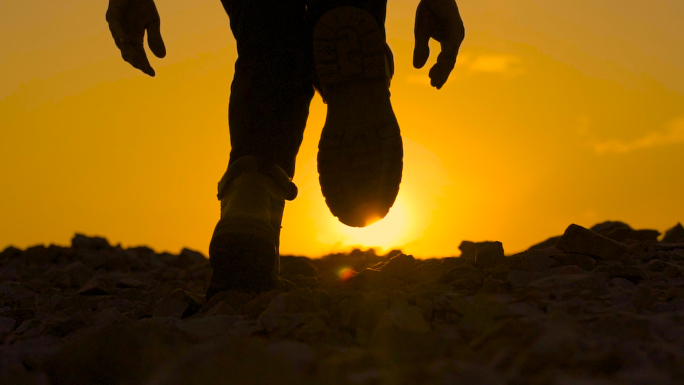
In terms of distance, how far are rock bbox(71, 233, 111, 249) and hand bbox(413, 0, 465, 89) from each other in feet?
11.5

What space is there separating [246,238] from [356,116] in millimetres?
621

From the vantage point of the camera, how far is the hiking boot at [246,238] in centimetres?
189

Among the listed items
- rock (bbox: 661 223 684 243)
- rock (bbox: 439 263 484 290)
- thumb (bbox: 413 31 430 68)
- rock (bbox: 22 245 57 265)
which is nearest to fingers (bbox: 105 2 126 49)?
thumb (bbox: 413 31 430 68)

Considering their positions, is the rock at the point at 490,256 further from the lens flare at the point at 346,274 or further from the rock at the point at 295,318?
the rock at the point at 295,318

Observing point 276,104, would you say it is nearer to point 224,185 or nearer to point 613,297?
point 224,185

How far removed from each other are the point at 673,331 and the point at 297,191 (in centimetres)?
142

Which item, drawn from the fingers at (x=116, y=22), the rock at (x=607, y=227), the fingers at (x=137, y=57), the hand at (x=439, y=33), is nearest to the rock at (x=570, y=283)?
the hand at (x=439, y=33)

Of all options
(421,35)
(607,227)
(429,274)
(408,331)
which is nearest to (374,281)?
(429,274)

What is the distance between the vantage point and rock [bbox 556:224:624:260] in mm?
2160

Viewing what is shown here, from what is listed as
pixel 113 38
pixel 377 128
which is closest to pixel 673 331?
pixel 377 128

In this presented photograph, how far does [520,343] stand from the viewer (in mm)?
1085

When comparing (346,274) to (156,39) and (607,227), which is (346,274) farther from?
(607,227)

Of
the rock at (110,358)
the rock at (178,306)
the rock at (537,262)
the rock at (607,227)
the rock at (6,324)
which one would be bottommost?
the rock at (110,358)

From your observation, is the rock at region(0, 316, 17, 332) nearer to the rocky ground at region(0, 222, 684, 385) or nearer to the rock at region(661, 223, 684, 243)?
the rocky ground at region(0, 222, 684, 385)
